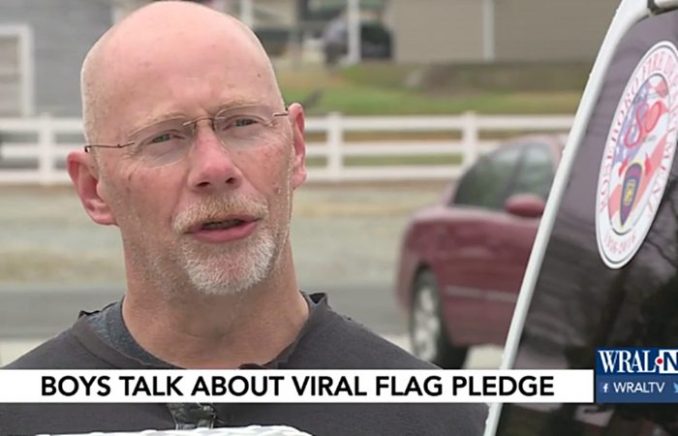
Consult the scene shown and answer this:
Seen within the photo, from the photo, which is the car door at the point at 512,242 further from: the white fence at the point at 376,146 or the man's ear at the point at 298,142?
the white fence at the point at 376,146

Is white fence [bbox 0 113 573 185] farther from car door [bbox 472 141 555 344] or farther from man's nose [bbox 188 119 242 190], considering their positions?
man's nose [bbox 188 119 242 190]

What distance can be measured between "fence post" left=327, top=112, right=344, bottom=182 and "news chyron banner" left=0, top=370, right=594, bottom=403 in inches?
835

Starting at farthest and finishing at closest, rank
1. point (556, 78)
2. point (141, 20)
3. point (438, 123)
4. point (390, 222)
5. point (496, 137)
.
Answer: point (556, 78) < point (496, 137) < point (438, 123) < point (390, 222) < point (141, 20)

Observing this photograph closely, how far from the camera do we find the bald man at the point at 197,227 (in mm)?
1551

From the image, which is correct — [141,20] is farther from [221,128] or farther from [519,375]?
[519,375]

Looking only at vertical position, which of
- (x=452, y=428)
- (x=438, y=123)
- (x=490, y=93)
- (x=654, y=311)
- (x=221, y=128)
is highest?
(x=490, y=93)

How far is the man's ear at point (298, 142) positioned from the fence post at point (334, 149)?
21030mm

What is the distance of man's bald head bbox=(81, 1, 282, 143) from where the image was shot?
1603 mm

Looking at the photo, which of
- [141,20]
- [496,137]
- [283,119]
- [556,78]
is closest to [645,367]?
[283,119]

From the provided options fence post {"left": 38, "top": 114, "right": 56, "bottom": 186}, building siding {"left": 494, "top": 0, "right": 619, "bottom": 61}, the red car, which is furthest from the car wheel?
building siding {"left": 494, "top": 0, "right": 619, "bottom": 61}

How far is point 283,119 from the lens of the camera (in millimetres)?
1659

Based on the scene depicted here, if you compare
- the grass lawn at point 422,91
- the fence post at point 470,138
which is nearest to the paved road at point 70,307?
the fence post at point 470,138

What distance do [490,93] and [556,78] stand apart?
1.50m

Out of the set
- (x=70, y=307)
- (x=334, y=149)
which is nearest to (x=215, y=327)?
(x=70, y=307)
